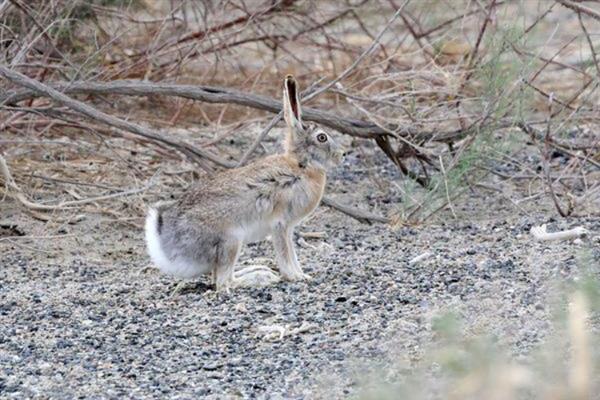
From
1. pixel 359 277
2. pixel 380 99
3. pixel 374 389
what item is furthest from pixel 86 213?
pixel 374 389

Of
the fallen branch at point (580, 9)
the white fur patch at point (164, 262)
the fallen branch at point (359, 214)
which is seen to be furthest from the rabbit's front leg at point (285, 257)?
the fallen branch at point (580, 9)

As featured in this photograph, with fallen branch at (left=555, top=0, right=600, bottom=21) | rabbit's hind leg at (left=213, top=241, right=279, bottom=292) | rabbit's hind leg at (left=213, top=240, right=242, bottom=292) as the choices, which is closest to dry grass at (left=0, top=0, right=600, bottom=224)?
fallen branch at (left=555, top=0, right=600, bottom=21)

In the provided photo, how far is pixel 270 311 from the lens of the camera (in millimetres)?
6258

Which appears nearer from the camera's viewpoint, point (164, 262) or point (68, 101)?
point (164, 262)

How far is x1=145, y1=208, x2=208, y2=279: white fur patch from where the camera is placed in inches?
265

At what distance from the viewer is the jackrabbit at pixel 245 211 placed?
671cm

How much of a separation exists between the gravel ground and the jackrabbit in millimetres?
184

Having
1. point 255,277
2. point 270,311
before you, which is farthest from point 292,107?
point 270,311

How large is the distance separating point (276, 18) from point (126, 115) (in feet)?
4.72

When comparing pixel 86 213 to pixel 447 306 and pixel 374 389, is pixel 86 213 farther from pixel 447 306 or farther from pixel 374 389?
pixel 374 389

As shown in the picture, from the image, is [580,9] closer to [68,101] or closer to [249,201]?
[249,201]

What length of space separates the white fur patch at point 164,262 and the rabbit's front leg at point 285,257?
1.35 ft

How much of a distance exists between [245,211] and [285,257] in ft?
1.07

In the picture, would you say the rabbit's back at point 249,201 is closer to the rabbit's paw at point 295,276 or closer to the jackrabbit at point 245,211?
the jackrabbit at point 245,211
